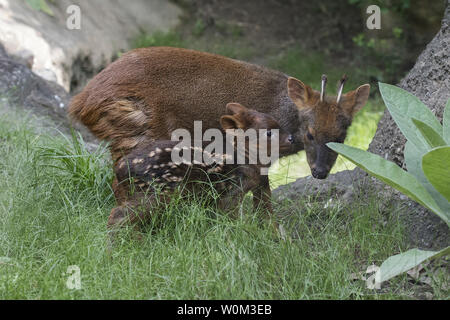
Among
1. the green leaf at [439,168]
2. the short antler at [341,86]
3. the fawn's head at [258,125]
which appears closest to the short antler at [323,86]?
the short antler at [341,86]

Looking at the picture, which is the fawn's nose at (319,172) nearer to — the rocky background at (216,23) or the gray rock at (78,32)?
the rocky background at (216,23)

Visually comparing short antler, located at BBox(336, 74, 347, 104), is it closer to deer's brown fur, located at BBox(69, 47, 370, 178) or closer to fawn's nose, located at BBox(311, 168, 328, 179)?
deer's brown fur, located at BBox(69, 47, 370, 178)

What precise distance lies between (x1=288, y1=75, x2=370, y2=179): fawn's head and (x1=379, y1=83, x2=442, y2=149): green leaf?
60 centimetres

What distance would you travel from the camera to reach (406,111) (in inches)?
142

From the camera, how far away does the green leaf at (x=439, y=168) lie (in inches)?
121

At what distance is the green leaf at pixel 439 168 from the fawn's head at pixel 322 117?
3.42ft

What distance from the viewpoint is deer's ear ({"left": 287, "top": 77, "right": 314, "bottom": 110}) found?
4.35 m

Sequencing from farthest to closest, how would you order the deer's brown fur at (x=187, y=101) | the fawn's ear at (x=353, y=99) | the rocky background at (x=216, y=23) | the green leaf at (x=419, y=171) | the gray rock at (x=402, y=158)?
the rocky background at (x=216, y=23), the fawn's ear at (x=353, y=99), the deer's brown fur at (x=187, y=101), the gray rock at (x=402, y=158), the green leaf at (x=419, y=171)

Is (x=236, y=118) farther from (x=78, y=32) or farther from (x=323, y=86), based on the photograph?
(x=78, y=32)

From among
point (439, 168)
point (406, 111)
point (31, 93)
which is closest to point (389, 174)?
point (439, 168)

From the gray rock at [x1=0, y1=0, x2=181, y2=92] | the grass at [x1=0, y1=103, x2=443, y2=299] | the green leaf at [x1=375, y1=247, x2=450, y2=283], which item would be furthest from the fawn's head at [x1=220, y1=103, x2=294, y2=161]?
the gray rock at [x1=0, y1=0, x2=181, y2=92]

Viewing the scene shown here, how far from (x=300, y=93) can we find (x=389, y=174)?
4.02ft

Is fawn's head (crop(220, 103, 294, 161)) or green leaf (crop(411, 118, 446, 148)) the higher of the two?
green leaf (crop(411, 118, 446, 148))

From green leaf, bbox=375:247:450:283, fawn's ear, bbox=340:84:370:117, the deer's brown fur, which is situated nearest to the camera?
green leaf, bbox=375:247:450:283
